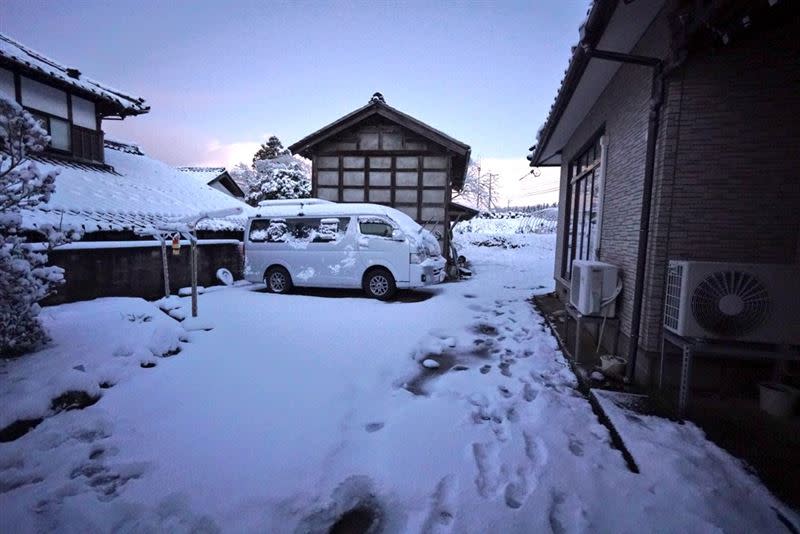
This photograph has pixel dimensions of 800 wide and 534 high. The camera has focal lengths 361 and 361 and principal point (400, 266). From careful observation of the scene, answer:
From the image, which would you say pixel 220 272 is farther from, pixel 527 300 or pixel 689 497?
pixel 689 497

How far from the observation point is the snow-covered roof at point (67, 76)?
817cm

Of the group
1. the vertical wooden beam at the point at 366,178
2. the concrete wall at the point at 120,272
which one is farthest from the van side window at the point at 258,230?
the vertical wooden beam at the point at 366,178

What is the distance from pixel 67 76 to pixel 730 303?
14.1m

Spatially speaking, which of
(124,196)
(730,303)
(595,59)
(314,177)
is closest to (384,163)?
(314,177)

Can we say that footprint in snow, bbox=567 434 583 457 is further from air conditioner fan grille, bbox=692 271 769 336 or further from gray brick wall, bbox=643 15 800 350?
gray brick wall, bbox=643 15 800 350

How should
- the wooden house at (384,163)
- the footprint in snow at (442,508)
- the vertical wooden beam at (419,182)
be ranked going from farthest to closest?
1. the vertical wooden beam at (419,182)
2. the wooden house at (384,163)
3. the footprint in snow at (442,508)

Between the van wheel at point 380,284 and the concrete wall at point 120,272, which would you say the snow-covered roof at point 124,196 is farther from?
the van wheel at point 380,284

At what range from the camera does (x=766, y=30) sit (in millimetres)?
3191

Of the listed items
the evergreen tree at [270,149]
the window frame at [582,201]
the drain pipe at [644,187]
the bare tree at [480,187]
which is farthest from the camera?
the bare tree at [480,187]

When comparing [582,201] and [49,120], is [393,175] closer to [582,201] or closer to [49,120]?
[582,201]

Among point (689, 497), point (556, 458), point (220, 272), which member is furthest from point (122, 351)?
point (220, 272)

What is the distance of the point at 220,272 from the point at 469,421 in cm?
952

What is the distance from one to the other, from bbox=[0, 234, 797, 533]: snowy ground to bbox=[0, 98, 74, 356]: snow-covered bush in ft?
1.02

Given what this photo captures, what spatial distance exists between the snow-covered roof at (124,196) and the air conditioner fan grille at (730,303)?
7.57 metres
